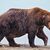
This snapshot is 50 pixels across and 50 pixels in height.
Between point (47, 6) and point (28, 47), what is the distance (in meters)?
0.35

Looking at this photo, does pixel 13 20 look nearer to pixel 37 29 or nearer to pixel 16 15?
pixel 16 15

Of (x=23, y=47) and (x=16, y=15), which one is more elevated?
(x=16, y=15)

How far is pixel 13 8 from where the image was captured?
2.12 meters

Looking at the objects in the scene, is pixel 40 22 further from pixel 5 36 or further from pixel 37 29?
pixel 5 36

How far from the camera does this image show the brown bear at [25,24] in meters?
2.05

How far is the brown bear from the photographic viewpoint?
2.05 metres

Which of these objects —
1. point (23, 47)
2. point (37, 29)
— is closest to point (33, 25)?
point (37, 29)

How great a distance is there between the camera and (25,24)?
6.75 feet

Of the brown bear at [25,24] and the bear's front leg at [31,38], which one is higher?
the brown bear at [25,24]

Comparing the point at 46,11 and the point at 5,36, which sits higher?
the point at 46,11

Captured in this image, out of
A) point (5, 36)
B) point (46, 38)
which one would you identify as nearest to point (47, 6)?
point (46, 38)

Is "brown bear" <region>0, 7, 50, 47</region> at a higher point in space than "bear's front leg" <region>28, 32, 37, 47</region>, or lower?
higher

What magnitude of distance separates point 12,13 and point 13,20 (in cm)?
6

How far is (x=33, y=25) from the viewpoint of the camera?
2049 millimetres
